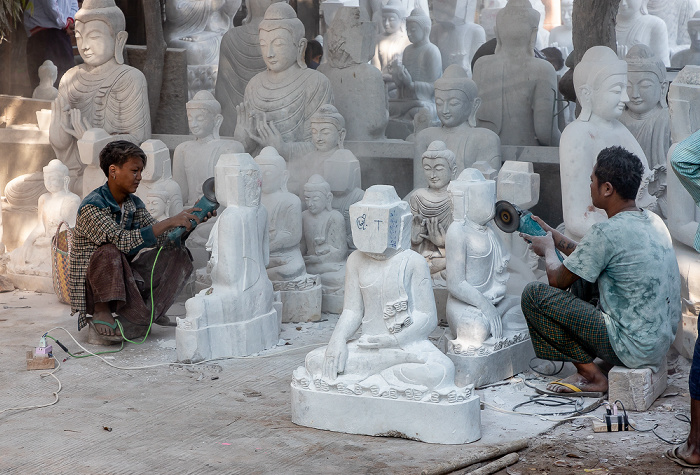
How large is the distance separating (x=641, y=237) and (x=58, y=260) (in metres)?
4.05

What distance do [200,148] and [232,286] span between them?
2074mm

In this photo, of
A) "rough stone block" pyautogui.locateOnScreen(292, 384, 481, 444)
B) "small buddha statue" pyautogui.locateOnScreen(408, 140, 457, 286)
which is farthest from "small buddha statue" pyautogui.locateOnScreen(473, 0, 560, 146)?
"rough stone block" pyautogui.locateOnScreen(292, 384, 481, 444)

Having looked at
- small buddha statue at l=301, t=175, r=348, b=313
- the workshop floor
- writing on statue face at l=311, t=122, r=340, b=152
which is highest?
writing on statue face at l=311, t=122, r=340, b=152

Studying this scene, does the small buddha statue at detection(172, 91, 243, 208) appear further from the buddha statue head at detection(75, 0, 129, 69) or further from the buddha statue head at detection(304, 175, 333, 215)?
the buddha statue head at detection(75, 0, 129, 69)

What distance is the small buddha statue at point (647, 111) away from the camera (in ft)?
24.8

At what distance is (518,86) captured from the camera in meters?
8.92

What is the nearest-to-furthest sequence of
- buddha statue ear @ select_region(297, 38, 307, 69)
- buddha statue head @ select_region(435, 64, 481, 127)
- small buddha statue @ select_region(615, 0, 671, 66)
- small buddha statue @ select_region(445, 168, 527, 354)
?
small buddha statue @ select_region(445, 168, 527, 354) → buddha statue head @ select_region(435, 64, 481, 127) → buddha statue ear @ select_region(297, 38, 307, 69) → small buddha statue @ select_region(615, 0, 671, 66)

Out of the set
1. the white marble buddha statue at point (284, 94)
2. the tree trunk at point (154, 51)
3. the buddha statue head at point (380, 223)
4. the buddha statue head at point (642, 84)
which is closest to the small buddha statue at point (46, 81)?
the tree trunk at point (154, 51)

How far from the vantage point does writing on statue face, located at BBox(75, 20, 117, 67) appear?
27.8 ft

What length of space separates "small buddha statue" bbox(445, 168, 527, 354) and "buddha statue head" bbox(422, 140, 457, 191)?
0.98 meters

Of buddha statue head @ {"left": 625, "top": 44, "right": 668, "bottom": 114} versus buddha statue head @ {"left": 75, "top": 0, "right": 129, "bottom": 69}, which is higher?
buddha statue head @ {"left": 75, "top": 0, "right": 129, "bottom": 69}

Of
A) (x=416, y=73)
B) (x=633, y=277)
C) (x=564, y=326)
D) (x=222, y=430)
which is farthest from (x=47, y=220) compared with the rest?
(x=416, y=73)

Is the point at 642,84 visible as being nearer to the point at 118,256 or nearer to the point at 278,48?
the point at 278,48

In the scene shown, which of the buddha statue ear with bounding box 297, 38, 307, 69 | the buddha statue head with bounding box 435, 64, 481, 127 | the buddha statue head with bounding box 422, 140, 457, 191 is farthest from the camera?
the buddha statue ear with bounding box 297, 38, 307, 69
